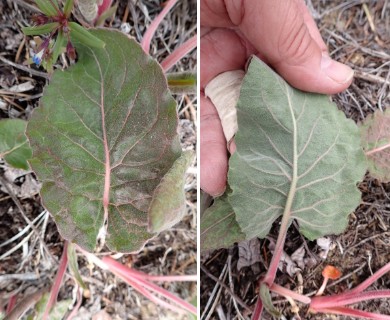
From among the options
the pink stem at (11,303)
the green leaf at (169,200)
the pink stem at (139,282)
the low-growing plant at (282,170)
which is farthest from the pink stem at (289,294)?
the pink stem at (11,303)

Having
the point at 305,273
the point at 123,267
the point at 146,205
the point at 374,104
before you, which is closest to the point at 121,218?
the point at 146,205

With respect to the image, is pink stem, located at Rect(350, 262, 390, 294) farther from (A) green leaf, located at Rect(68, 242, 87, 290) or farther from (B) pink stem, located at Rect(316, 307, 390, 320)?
(A) green leaf, located at Rect(68, 242, 87, 290)

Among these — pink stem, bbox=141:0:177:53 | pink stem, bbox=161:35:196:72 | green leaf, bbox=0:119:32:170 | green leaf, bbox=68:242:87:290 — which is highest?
pink stem, bbox=141:0:177:53

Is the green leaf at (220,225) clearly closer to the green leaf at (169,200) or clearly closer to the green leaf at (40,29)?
the green leaf at (169,200)

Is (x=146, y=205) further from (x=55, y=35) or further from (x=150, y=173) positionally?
(x=55, y=35)

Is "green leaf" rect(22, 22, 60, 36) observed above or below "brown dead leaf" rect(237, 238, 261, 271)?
above

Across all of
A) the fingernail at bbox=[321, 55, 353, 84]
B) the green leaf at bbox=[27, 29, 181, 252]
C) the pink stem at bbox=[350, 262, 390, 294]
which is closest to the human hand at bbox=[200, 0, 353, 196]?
the fingernail at bbox=[321, 55, 353, 84]

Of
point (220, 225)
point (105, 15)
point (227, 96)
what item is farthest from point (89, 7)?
point (220, 225)
